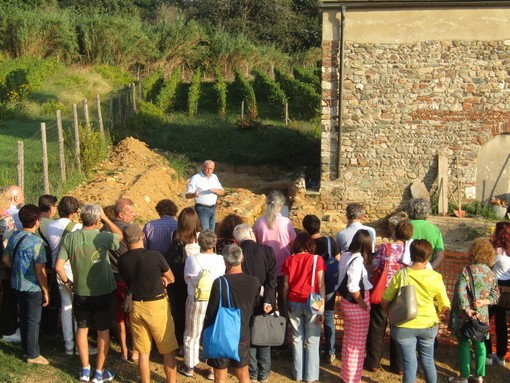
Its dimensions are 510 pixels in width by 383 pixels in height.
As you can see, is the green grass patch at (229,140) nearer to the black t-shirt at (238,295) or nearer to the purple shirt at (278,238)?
the purple shirt at (278,238)

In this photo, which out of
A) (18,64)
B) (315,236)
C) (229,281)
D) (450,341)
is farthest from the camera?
(18,64)

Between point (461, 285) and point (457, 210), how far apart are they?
320 inches

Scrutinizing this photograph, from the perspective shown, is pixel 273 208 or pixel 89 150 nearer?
pixel 273 208

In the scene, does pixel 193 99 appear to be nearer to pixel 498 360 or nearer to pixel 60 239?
pixel 60 239

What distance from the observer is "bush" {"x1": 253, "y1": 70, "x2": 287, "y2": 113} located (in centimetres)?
2773

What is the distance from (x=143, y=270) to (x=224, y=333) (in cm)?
91

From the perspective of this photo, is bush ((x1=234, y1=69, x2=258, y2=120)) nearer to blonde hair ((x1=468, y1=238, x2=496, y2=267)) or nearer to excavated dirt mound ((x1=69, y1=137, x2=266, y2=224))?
excavated dirt mound ((x1=69, y1=137, x2=266, y2=224))

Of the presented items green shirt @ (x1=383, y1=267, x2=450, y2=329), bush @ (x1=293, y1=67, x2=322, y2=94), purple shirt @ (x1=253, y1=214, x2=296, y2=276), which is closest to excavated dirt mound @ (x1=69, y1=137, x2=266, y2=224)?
purple shirt @ (x1=253, y1=214, x2=296, y2=276)

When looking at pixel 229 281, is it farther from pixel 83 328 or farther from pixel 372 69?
pixel 372 69

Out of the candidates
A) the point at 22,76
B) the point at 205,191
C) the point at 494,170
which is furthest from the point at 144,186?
the point at 22,76

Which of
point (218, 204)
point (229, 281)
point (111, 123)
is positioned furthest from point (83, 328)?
point (111, 123)

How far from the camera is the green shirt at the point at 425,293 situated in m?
5.78

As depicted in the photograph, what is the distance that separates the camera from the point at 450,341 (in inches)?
281

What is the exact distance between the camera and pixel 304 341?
6449 millimetres
